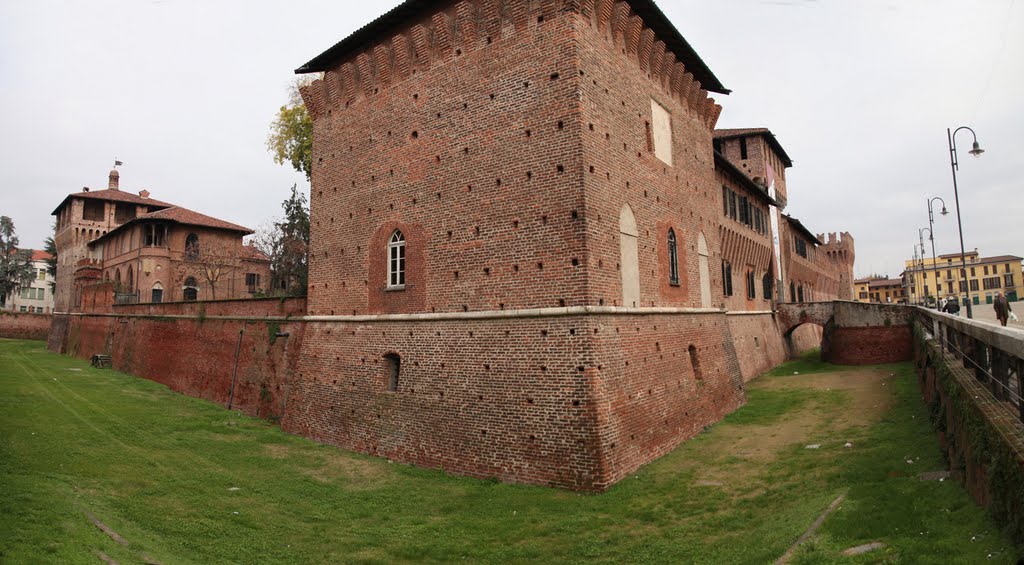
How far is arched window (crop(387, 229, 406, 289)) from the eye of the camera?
1304 centimetres

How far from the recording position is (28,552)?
5.68 meters

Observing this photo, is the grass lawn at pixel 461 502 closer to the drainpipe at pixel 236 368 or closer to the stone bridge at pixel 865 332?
the drainpipe at pixel 236 368

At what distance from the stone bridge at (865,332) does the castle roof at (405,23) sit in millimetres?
12286

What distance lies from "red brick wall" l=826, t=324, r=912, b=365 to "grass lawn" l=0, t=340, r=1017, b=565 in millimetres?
8828

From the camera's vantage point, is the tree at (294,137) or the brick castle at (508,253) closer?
the brick castle at (508,253)

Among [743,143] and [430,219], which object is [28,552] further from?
[743,143]

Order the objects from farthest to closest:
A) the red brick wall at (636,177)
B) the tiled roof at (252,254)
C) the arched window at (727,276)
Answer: the tiled roof at (252,254), the arched window at (727,276), the red brick wall at (636,177)

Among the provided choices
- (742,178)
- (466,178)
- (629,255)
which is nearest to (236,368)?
(466,178)

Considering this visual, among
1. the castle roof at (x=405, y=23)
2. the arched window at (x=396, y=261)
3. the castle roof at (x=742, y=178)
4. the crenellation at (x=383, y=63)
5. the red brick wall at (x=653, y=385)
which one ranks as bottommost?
the red brick wall at (x=653, y=385)

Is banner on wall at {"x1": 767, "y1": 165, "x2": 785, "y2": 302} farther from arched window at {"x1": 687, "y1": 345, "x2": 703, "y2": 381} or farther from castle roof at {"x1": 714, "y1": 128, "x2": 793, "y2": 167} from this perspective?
arched window at {"x1": 687, "y1": 345, "x2": 703, "y2": 381}

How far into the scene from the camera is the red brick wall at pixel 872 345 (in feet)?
70.5

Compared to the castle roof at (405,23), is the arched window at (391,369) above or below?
below

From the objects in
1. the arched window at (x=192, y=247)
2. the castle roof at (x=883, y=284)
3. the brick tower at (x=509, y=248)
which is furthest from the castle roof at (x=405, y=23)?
the castle roof at (x=883, y=284)

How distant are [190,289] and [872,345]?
39.3 meters
